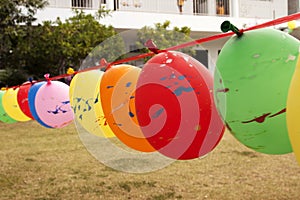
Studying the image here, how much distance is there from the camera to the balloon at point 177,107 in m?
1.66

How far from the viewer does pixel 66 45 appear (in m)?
9.66

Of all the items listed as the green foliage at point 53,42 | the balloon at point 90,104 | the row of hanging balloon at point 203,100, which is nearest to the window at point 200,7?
the green foliage at point 53,42

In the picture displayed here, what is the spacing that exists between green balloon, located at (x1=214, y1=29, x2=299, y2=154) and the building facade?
9.45 meters

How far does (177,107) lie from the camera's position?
168cm

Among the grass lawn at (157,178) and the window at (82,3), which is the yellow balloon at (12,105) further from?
the window at (82,3)

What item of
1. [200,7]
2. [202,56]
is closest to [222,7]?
[200,7]

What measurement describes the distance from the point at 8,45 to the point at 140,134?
9268 millimetres

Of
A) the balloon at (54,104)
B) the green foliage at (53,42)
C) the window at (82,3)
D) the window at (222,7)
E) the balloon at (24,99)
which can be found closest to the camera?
the balloon at (54,104)

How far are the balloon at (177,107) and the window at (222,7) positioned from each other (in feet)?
47.6

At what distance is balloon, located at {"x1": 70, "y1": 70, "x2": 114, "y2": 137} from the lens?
231cm

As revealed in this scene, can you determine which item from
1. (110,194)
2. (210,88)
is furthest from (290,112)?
(110,194)

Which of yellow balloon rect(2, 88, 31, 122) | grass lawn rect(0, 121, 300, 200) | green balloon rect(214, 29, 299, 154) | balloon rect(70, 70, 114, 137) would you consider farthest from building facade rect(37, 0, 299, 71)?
green balloon rect(214, 29, 299, 154)

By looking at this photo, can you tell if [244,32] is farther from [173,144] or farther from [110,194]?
[110,194]

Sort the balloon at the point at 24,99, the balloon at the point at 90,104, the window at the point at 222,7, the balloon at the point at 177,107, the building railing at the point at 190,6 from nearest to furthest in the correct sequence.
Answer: the balloon at the point at 177,107, the balloon at the point at 90,104, the balloon at the point at 24,99, the building railing at the point at 190,6, the window at the point at 222,7
